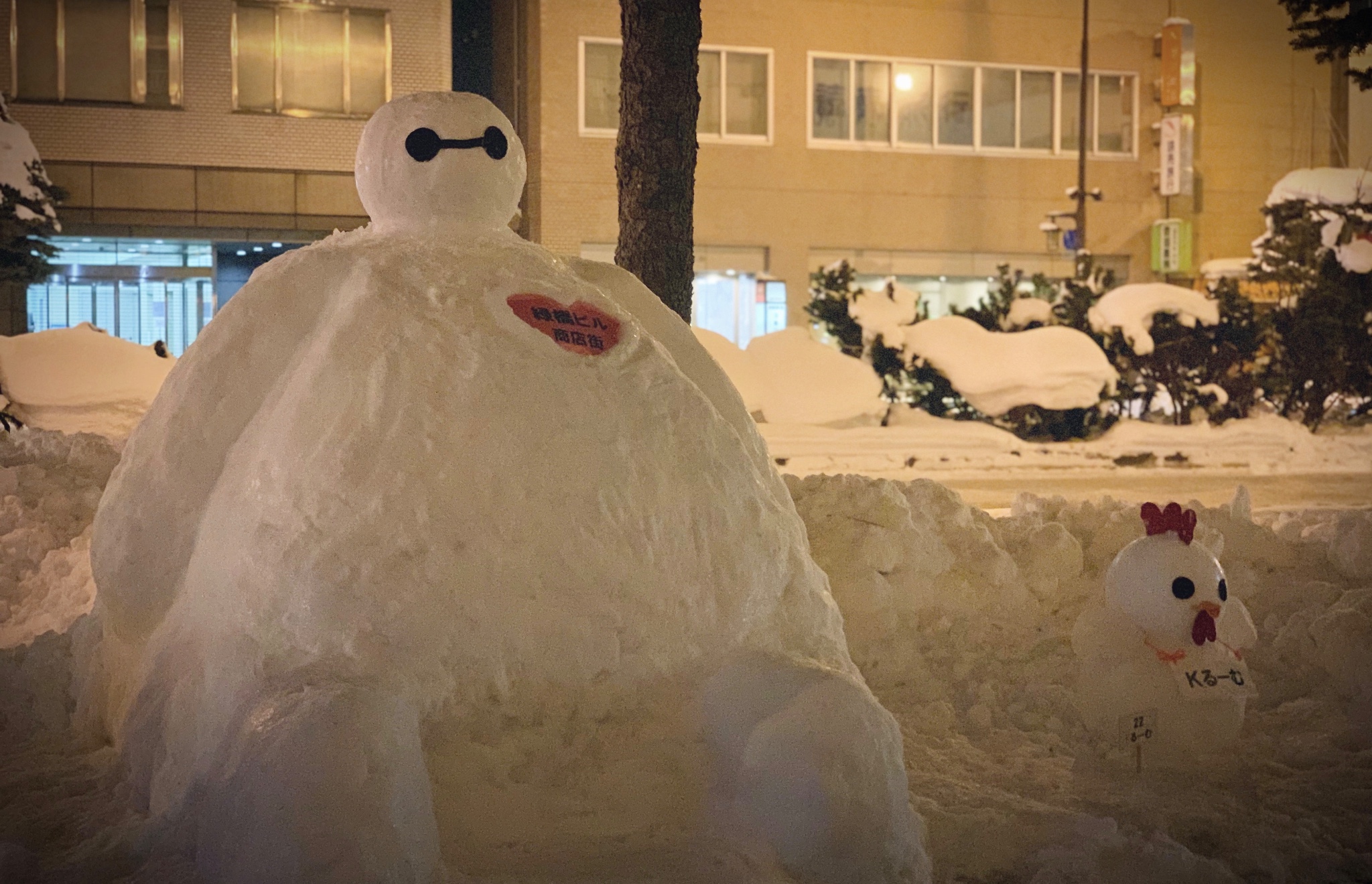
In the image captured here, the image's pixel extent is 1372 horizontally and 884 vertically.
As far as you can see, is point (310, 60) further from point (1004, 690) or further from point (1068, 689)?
point (1068, 689)

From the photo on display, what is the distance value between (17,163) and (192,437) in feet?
32.6

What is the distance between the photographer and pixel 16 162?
1111 cm

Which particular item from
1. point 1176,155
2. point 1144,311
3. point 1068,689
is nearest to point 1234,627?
point 1068,689

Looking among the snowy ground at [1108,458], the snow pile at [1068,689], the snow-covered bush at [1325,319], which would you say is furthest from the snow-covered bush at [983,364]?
the snow pile at [1068,689]

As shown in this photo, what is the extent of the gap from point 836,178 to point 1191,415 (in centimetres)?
1011

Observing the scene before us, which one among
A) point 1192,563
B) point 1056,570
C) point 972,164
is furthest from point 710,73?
point 1192,563

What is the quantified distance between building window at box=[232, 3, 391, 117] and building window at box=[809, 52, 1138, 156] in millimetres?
8106

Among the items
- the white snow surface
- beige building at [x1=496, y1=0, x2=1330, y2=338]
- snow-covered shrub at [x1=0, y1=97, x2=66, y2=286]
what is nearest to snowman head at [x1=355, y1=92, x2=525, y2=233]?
Result: snow-covered shrub at [x1=0, y1=97, x2=66, y2=286]

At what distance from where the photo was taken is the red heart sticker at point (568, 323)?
2918mm

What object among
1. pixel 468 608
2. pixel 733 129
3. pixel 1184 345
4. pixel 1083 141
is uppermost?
pixel 733 129

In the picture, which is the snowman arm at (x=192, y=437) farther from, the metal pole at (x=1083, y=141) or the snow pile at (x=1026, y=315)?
the metal pole at (x=1083, y=141)

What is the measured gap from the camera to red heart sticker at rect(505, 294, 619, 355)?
292 cm

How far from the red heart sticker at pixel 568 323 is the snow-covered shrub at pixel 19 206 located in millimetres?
9499

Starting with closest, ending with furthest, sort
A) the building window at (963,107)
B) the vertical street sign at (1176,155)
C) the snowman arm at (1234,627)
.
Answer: the snowman arm at (1234,627) < the building window at (963,107) < the vertical street sign at (1176,155)
